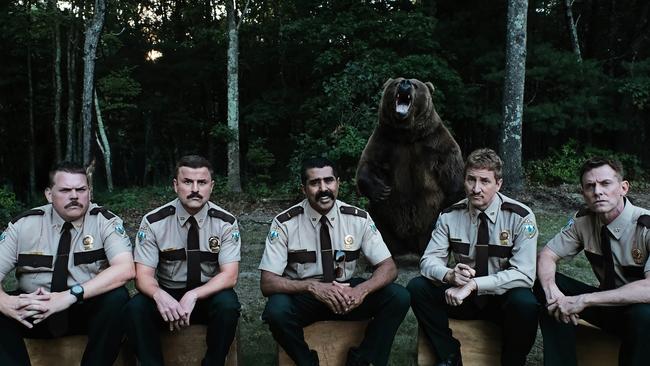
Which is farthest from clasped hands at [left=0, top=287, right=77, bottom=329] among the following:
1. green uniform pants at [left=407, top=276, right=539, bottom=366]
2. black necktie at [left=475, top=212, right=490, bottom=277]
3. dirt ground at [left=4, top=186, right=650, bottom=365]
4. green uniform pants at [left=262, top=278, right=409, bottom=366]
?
black necktie at [left=475, top=212, right=490, bottom=277]

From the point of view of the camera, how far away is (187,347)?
3.25 meters

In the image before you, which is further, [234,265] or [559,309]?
[234,265]

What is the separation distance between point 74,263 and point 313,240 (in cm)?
143

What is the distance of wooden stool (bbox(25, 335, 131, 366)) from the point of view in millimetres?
3121

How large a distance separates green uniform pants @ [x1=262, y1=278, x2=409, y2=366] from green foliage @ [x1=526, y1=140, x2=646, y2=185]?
31.7ft

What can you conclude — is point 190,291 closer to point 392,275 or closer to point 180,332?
point 180,332

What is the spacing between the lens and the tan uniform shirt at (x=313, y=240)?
340 centimetres

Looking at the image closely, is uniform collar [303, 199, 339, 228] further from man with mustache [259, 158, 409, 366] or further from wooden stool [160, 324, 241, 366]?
wooden stool [160, 324, 241, 366]

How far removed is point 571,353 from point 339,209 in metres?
1.57

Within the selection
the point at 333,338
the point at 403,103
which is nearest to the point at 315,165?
the point at 333,338

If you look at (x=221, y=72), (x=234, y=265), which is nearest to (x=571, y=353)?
(x=234, y=265)

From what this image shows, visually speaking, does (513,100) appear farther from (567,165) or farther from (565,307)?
(565,307)

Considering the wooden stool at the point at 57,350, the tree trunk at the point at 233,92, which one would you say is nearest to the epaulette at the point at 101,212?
the wooden stool at the point at 57,350

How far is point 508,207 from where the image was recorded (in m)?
3.35
